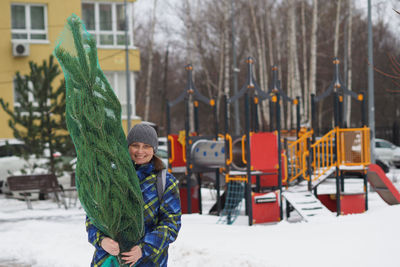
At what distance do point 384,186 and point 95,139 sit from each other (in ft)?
34.1

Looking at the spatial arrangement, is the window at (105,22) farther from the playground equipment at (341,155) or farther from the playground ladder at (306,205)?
the playground ladder at (306,205)

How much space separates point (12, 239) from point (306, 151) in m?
6.52

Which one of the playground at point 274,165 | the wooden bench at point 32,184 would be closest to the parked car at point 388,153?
the playground at point 274,165

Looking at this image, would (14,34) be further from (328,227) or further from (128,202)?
(128,202)

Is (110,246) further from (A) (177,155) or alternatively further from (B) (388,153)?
(B) (388,153)

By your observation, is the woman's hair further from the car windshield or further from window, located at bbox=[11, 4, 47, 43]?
window, located at bbox=[11, 4, 47, 43]

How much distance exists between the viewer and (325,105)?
1940 inches

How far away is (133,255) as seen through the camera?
3.26m

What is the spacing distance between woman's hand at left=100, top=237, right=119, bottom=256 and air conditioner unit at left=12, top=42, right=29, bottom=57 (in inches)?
1025

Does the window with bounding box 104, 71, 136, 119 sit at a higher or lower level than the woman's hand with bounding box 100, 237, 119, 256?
higher

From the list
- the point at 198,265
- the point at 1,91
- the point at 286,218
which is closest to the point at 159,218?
the point at 198,265

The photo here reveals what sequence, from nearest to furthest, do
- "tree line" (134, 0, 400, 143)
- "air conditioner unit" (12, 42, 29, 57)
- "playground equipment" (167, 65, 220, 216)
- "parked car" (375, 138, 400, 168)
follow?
"playground equipment" (167, 65, 220, 216), "parked car" (375, 138, 400, 168), "air conditioner unit" (12, 42, 29, 57), "tree line" (134, 0, 400, 143)

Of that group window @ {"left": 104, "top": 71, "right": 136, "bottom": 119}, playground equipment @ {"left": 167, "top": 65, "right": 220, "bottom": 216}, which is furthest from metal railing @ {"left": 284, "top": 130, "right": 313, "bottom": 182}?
window @ {"left": 104, "top": 71, "right": 136, "bottom": 119}

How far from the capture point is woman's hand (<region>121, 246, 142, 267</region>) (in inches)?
128
